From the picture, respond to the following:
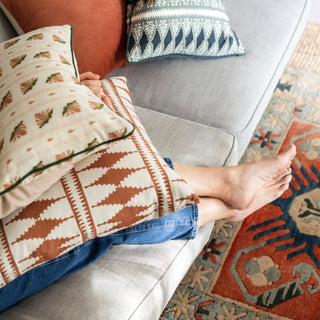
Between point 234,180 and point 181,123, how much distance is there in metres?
0.22

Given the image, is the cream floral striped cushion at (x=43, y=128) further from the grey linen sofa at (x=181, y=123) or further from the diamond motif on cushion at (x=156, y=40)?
the diamond motif on cushion at (x=156, y=40)

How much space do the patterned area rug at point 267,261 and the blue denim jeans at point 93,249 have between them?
32 cm

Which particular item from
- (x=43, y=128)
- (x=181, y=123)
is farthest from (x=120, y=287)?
(x=181, y=123)

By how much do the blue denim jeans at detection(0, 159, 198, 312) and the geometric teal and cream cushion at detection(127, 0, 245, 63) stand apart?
1.74 feet

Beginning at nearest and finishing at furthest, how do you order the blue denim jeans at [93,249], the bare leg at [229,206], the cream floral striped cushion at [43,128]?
the cream floral striped cushion at [43,128] < the blue denim jeans at [93,249] < the bare leg at [229,206]

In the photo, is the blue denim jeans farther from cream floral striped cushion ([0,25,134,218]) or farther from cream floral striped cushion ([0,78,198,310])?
cream floral striped cushion ([0,25,134,218])

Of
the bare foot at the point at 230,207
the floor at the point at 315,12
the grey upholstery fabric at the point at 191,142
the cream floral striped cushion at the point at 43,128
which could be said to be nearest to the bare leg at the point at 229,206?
the bare foot at the point at 230,207

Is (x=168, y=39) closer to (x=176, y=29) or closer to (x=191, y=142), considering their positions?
(x=176, y=29)

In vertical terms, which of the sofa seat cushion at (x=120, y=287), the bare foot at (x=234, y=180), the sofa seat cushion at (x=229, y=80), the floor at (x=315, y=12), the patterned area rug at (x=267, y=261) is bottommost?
the patterned area rug at (x=267, y=261)

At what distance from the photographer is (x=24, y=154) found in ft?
1.88

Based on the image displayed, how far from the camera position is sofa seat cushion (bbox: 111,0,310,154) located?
1.07 meters

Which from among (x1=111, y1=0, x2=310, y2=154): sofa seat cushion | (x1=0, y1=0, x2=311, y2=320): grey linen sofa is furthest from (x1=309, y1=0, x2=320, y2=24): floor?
Answer: (x1=111, y1=0, x2=310, y2=154): sofa seat cushion

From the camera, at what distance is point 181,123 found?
103 centimetres

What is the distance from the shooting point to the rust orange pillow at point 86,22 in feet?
3.21
